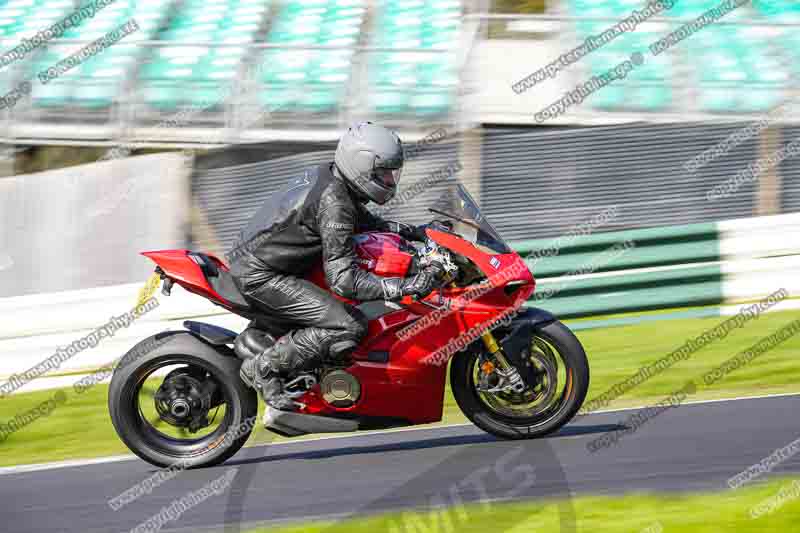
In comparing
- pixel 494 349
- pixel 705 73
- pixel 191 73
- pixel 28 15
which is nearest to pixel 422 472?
pixel 494 349

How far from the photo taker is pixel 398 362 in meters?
6.20

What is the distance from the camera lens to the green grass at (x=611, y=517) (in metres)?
4.66

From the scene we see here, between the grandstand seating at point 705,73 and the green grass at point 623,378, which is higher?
the grandstand seating at point 705,73

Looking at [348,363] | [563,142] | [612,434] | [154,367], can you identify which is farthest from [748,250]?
[154,367]

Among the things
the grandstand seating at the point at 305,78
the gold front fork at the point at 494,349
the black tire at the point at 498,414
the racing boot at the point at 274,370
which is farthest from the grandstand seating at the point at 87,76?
the gold front fork at the point at 494,349

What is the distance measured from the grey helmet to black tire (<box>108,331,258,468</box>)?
1300mm

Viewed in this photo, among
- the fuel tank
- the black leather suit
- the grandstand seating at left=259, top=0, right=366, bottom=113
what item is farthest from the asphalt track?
the grandstand seating at left=259, top=0, right=366, bottom=113

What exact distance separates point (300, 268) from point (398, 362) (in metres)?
0.75

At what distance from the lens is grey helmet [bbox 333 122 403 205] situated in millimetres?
5879

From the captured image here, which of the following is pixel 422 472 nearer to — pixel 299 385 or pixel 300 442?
pixel 299 385

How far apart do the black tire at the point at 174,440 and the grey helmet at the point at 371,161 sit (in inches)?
51.2

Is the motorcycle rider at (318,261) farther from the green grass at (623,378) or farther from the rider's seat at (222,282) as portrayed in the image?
the green grass at (623,378)

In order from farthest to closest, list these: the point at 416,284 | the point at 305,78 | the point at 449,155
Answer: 1. the point at 305,78
2. the point at 449,155
3. the point at 416,284

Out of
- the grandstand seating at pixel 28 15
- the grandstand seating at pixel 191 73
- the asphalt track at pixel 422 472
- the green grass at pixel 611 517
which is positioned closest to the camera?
the green grass at pixel 611 517
